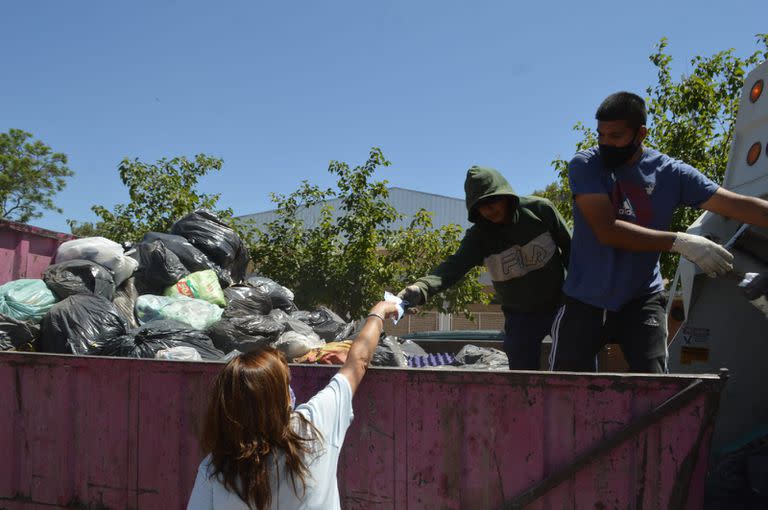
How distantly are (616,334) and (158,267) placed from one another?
12.0ft

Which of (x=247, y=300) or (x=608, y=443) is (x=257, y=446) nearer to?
(x=608, y=443)

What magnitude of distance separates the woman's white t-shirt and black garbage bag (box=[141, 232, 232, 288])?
3842 millimetres

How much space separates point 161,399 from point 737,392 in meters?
2.62

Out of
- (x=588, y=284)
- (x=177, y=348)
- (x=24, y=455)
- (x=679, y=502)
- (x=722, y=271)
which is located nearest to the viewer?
(x=679, y=502)

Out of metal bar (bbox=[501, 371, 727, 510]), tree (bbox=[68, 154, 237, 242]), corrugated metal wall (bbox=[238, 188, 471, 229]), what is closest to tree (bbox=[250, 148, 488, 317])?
tree (bbox=[68, 154, 237, 242])

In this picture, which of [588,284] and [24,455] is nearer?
[588,284]

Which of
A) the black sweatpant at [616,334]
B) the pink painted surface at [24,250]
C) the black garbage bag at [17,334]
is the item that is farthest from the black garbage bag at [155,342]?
the black sweatpant at [616,334]

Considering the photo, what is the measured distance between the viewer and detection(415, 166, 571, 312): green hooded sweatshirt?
3.31m

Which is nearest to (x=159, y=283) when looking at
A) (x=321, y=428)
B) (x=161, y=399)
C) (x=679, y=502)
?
(x=161, y=399)

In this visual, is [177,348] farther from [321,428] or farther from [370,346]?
[321,428]

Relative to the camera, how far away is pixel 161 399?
292cm

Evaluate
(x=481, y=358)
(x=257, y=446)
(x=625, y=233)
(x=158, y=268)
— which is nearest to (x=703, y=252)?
(x=625, y=233)

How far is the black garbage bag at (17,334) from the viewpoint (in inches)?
168

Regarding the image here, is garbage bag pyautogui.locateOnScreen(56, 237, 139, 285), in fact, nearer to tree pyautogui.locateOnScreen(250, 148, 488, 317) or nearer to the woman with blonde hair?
the woman with blonde hair
